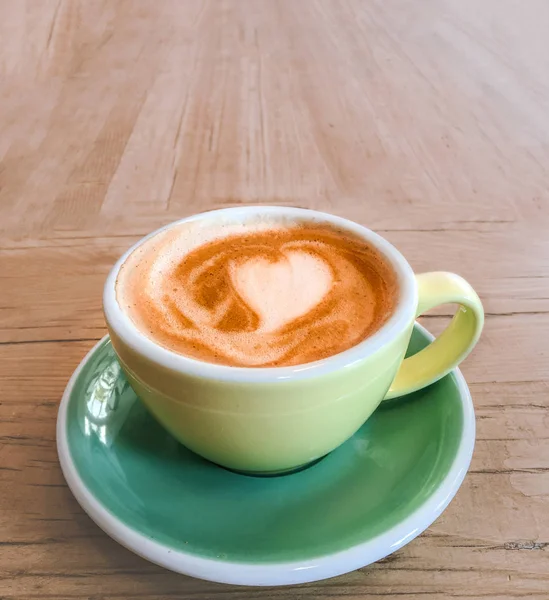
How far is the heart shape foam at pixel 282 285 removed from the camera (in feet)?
1.77

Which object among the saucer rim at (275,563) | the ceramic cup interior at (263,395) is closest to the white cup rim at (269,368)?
the ceramic cup interior at (263,395)

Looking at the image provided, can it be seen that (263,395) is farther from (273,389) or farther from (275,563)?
(275,563)

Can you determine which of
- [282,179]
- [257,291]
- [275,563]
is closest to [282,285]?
[257,291]

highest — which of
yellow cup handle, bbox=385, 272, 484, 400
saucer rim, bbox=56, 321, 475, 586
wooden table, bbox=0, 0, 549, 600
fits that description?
yellow cup handle, bbox=385, 272, 484, 400

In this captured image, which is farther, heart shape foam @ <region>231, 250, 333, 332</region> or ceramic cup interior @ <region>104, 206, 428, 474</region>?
heart shape foam @ <region>231, 250, 333, 332</region>

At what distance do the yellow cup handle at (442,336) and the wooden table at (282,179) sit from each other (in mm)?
82

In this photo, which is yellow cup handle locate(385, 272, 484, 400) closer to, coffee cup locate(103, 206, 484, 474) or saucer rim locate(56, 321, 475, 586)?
coffee cup locate(103, 206, 484, 474)

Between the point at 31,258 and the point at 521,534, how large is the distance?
0.70 meters

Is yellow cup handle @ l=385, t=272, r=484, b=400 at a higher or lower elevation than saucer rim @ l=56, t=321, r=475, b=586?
higher

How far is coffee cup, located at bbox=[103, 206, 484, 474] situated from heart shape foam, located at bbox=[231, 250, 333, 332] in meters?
0.08

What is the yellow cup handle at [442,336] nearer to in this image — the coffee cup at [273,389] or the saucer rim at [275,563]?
the coffee cup at [273,389]

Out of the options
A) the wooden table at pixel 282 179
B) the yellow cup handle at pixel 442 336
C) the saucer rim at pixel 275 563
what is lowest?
the wooden table at pixel 282 179

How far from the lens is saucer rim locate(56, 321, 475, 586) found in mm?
398

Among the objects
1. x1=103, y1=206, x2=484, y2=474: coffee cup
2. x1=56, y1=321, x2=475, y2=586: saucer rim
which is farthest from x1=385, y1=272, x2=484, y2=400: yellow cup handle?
x1=56, y1=321, x2=475, y2=586: saucer rim
